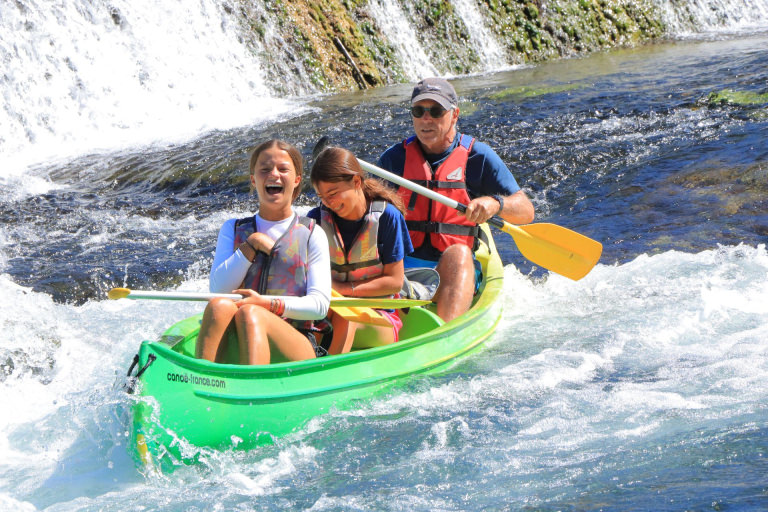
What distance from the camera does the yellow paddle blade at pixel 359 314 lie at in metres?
3.70

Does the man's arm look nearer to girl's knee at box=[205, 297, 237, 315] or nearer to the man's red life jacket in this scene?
the man's red life jacket

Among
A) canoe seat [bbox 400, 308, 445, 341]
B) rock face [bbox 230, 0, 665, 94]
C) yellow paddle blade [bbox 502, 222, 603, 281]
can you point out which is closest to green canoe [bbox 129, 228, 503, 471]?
canoe seat [bbox 400, 308, 445, 341]

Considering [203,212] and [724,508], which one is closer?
[724,508]

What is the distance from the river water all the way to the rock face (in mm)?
2647

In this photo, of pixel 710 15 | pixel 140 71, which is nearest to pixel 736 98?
pixel 140 71

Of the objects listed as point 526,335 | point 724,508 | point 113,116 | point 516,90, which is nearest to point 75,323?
point 526,335

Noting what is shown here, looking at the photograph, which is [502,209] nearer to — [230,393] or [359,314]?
[359,314]

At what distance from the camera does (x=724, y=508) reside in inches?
103

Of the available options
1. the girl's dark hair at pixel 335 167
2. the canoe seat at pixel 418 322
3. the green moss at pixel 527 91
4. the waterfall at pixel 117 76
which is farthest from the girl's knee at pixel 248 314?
the green moss at pixel 527 91

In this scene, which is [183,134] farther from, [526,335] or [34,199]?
[526,335]

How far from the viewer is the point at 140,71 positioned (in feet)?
36.6

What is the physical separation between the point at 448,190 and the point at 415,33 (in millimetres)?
10384

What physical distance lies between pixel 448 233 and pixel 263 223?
1387mm

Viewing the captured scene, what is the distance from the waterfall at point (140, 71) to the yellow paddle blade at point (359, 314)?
6.46 meters
